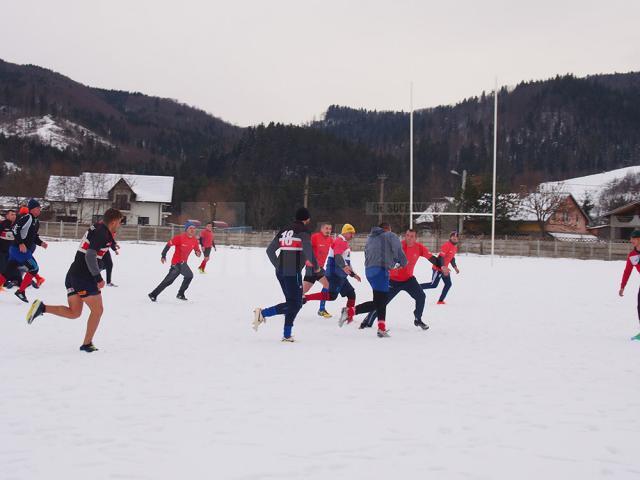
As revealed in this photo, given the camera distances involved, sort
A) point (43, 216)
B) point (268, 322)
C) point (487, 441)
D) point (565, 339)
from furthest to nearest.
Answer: point (43, 216), point (268, 322), point (565, 339), point (487, 441)

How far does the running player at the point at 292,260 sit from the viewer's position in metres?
8.16

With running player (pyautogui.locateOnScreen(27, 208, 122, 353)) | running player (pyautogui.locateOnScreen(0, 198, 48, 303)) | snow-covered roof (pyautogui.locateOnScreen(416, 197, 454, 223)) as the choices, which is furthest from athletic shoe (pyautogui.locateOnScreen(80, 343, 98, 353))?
snow-covered roof (pyautogui.locateOnScreen(416, 197, 454, 223))

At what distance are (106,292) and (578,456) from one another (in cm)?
1230

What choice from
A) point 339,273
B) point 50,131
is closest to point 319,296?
point 339,273

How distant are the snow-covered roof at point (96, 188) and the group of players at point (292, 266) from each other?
6359 centimetres

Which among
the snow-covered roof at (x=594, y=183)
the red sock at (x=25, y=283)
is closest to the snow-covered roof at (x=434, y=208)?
the red sock at (x=25, y=283)

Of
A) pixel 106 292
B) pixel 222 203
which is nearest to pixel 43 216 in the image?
pixel 222 203

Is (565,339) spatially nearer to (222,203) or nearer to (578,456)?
(578,456)

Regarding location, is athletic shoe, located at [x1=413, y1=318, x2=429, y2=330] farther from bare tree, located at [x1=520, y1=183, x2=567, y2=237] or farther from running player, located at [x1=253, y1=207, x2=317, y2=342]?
bare tree, located at [x1=520, y1=183, x2=567, y2=237]

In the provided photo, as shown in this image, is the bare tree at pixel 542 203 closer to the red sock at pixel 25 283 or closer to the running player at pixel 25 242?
the running player at pixel 25 242

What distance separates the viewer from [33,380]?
5691 mm

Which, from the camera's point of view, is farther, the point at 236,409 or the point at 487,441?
the point at 236,409

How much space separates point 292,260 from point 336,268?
2.96 metres

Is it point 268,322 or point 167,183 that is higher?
point 167,183
